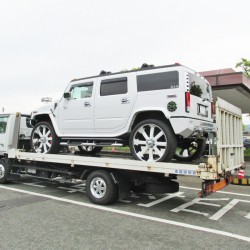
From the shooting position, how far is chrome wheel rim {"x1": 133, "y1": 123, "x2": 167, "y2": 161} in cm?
587

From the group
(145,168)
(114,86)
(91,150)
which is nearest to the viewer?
(145,168)

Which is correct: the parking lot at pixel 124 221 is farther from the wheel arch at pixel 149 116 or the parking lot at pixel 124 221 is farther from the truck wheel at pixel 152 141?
the wheel arch at pixel 149 116

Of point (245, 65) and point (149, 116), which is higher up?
point (245, 65)

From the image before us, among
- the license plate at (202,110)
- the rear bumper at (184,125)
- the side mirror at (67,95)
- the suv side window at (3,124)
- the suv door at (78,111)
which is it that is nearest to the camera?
the rear bumper at (184,125)

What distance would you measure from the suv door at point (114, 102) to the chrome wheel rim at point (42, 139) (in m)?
1.68

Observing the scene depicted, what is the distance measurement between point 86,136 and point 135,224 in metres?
2.60

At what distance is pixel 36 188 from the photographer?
842 cm

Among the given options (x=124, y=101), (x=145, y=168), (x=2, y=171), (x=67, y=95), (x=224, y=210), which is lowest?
(x=224, y=210)

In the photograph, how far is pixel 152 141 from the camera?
5934mm

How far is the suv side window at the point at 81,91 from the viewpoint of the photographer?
708cm

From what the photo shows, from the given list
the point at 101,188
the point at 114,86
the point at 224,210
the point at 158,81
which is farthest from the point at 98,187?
the point at 224,210

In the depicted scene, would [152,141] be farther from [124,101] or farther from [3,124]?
[3,124]

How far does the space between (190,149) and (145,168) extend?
1901mm

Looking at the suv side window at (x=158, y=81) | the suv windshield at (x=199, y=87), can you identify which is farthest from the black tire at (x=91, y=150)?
the suv windshield at (x=199, y=87)
